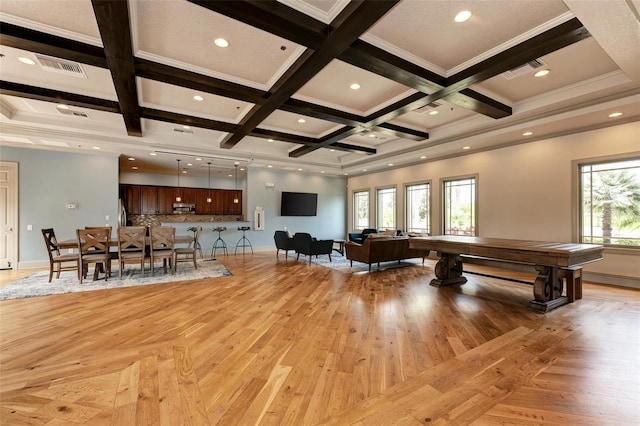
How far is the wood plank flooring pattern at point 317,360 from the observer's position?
1716mm

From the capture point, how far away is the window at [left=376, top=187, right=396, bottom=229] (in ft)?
31.1

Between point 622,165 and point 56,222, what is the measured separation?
12.1 meters

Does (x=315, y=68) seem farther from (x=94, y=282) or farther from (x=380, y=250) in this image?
(x=94, y=282)

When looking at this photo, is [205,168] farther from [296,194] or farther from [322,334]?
[322,334]

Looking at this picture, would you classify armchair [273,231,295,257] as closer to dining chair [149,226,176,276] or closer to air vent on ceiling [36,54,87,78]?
dining chair [149,226,176,276]

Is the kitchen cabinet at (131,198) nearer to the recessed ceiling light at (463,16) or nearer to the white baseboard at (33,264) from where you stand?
the white baseboard at (33,264)

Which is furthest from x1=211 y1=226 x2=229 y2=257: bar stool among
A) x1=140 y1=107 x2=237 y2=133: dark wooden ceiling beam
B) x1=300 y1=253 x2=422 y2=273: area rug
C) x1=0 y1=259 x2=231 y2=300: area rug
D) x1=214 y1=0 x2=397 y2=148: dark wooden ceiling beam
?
x1=214 y1=0 x2=397 y2=148: dark wooden ceiling beam

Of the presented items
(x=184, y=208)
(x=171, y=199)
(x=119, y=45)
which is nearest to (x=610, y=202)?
(x=119, y=45)

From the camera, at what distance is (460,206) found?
748 centimetres

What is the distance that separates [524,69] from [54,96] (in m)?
7.12

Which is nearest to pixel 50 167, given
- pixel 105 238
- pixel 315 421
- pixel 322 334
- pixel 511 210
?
pixel 105 238

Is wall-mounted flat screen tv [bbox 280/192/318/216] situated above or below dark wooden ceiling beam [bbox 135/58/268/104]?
below

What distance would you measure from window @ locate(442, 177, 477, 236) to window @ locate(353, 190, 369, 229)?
335 cm

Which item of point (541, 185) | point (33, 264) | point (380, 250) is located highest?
point (541, 185)
